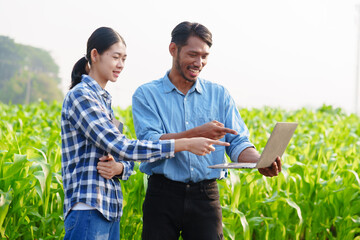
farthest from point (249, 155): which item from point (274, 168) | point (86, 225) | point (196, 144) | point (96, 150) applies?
point (86, 225)

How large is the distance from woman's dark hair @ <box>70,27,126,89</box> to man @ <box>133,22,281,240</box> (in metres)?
0.34

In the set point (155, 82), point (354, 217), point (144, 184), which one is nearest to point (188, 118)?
point (155, 82)

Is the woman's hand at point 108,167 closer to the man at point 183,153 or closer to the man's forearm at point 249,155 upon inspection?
the man at point 183,153

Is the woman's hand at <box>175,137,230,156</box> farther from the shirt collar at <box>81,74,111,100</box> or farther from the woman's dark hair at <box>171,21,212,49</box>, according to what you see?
the woman's dark hair at <box>171,21,212,49</box>

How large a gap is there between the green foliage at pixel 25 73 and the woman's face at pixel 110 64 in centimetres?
7236

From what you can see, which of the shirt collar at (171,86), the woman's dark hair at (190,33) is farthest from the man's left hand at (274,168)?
the woman's dark hair at (190,33)

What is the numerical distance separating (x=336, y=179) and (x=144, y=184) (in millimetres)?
1944

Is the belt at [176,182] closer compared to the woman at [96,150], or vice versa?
the woman at [96,150]

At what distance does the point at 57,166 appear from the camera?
3.99m

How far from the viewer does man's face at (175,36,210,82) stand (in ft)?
8.50

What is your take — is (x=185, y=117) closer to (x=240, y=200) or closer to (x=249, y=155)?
(x=249, y=155)

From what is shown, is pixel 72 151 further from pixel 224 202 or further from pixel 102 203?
pixel 224 202

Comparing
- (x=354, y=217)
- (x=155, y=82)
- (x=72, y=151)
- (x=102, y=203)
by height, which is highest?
(x=155, y=82)

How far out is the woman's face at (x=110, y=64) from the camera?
2363 mm
